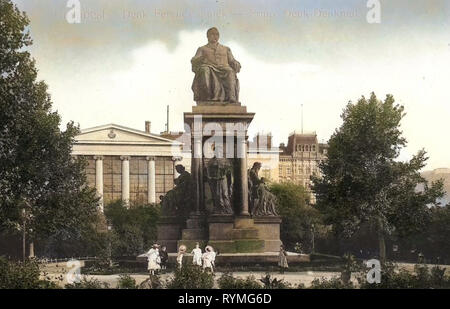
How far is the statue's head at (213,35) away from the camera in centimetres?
3631

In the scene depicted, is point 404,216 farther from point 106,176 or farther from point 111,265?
point 106,176

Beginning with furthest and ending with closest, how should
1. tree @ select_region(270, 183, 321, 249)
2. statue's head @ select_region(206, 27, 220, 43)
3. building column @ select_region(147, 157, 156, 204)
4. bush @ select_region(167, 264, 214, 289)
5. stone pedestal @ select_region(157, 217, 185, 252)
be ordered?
building column @ select_region(147, 157, 156, 204), tree @ select_region(270, 183, 321, 249), stone pedestal @ select_region(157, 217, 185, 252), statue's head @ select_region(206, 27, 220, 43), bush @ select_region(167, 264, 214, 289)

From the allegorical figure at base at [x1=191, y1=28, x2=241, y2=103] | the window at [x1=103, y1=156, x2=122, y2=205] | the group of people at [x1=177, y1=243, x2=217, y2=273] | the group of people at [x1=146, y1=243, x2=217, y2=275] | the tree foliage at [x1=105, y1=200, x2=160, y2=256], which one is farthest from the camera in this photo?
the window at [x1=103, y1=156, x2=122, y2=205]

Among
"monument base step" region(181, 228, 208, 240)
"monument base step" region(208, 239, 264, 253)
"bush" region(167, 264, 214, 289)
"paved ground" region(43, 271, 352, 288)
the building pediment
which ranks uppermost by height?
the building pediment

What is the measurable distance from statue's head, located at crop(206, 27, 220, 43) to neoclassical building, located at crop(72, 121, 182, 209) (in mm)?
57186

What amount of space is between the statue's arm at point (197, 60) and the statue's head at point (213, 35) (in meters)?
0.67

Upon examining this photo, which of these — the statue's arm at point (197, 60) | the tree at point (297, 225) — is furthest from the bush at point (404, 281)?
the tree at point (297, 225)

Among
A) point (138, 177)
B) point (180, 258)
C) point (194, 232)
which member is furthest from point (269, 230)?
point (138, 177)

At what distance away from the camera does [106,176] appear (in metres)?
103

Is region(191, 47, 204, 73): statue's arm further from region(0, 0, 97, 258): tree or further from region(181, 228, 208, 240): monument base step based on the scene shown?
region(181, 228, 208, 240): monument base step

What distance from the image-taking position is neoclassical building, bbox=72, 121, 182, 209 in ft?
313

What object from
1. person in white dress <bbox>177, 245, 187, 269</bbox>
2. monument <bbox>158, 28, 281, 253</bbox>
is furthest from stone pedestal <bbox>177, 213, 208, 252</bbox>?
person in white dress <bbox>177, 245, 187, 269</bbox>

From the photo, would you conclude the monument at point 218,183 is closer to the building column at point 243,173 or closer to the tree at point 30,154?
the building column at point 243,173

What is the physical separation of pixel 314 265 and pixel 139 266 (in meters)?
7.50
